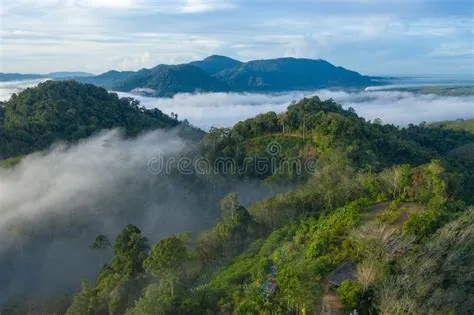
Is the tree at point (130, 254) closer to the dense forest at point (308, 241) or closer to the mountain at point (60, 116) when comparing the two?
the dense forest at point (308, 241)

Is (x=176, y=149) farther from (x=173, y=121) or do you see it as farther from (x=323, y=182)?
(x=323, y=182)

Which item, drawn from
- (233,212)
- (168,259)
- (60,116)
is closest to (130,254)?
(168,259)

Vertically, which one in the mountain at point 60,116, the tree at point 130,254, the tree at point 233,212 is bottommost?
the tree at point 130,254

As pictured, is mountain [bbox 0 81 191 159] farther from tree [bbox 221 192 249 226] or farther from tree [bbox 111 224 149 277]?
tree [bbox 221 192 249 226]

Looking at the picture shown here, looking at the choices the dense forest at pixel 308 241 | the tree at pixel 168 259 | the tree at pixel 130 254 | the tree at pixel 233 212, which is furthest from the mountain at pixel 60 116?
the tree at pixel 168 259

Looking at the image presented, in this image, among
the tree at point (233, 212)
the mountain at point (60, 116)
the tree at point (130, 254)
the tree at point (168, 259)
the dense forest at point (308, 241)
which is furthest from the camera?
the mountain at point (60, 116)

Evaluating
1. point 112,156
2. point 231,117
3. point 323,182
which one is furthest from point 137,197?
point 231,117

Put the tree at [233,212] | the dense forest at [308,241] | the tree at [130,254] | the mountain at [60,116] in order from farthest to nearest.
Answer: the mountain at [60,116]
the tree at [233,212]
the tree at [130,254]
the dense forest at [308,241]
